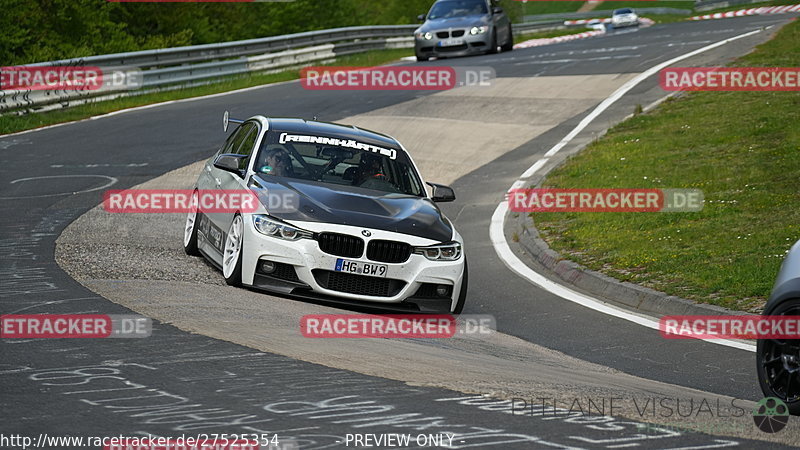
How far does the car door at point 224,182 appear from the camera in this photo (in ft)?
36.1

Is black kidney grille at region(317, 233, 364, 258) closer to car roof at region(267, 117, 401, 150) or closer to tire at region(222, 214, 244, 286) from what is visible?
tire at region(222, 214, 244, 286)

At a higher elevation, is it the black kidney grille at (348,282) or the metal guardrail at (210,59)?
the metal guardrail at (210,59)

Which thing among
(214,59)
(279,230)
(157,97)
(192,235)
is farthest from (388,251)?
(214,59)

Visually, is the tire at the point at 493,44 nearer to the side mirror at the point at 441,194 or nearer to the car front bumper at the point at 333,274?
the side mirror at the point at 441,194

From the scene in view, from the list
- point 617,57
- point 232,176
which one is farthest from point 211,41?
point 232,176

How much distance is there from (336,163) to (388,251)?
1.69m

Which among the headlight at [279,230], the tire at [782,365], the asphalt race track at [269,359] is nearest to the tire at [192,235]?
the asphalt race track at [269,359]

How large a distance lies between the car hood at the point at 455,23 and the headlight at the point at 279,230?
23476 mm

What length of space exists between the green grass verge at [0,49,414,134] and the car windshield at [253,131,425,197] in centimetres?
1198

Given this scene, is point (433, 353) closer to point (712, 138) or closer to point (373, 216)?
point (373, 216)

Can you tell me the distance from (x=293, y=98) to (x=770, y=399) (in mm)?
20192

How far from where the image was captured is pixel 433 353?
27.1ft

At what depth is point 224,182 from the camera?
11.6 m

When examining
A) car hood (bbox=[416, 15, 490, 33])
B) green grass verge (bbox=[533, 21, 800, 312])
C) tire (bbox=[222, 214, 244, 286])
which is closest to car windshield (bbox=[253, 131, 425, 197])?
→ tire (bbox=[222, 214, 244, 286])
